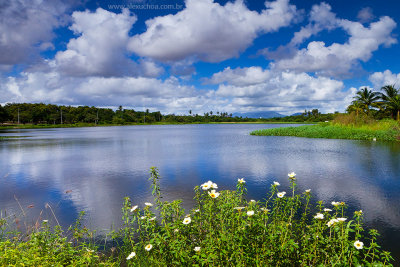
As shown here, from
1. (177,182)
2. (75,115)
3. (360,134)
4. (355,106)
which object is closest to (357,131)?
(360,134)

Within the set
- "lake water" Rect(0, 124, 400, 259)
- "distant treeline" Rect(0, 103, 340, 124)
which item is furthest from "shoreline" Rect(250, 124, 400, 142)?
"distant treeline" Rect(0, 103, 340, 124)

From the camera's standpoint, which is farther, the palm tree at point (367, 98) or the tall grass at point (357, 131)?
the palm tree at point (367, 98)

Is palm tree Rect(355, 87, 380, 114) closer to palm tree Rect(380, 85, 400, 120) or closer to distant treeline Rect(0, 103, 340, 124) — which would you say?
palm tree Rect(380, 85, 400, 120)

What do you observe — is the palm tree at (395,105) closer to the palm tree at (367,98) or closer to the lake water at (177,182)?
the palm tree at (367,98)

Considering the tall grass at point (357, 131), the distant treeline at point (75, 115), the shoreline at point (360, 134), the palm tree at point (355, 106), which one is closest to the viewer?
the shoreline at point (360, 134)

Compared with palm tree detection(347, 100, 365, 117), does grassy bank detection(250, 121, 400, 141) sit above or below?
below

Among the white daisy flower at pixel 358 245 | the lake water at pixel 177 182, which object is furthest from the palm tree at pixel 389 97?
the white daisy flower at pixel 358 245

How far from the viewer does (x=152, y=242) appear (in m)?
3.92

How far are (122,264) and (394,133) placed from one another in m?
43.1

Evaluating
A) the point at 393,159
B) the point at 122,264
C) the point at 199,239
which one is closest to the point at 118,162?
the point at 122,264

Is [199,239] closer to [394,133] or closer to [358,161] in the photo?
[358,161]

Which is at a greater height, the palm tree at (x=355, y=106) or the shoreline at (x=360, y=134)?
the palm tree at (x=355, y=106)

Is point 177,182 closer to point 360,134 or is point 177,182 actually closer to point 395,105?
point 360,134

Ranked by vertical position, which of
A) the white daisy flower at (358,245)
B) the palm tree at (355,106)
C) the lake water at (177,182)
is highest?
the palm tree at (355,106)
